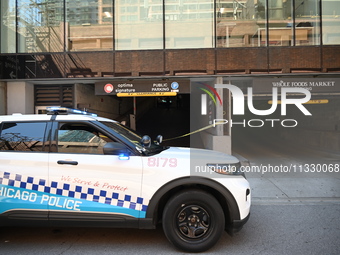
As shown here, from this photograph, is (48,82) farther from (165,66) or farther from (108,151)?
(108,151)

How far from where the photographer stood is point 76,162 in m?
3.44

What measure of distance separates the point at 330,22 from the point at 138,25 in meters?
7.85

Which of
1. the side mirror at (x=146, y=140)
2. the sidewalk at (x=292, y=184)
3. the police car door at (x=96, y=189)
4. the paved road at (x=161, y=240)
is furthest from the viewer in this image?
the sidewalk at (x=292, y=184)

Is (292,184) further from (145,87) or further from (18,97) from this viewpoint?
(18,97)

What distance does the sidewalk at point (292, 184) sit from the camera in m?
5.93

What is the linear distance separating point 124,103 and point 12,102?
764cm

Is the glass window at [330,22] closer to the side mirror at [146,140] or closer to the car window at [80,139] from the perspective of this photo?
the side mirror at [146,140]

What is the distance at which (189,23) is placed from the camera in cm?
1105

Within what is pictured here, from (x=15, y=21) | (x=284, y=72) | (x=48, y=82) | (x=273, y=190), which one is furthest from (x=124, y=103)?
(x=273, y=190)

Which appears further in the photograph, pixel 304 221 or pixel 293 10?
pixel 293 10

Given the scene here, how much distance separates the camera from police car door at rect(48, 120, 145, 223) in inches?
134

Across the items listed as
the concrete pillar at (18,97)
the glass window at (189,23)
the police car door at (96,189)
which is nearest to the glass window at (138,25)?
the glass window at (189,23)

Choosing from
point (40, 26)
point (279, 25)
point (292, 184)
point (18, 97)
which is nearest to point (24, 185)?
point (292, 184)

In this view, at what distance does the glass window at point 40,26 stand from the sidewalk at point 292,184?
9209mm
